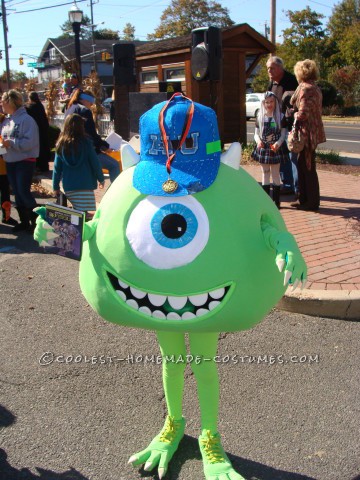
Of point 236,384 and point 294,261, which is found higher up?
point 294,261

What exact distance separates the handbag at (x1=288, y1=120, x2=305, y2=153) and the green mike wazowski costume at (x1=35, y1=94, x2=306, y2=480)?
4.61 meters

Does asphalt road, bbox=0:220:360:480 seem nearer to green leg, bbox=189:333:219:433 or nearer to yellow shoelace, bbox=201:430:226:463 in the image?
yellow shoelace, bbox=201:430:226:463

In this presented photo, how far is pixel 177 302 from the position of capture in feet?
6.84

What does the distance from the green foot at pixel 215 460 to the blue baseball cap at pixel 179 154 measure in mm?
1268

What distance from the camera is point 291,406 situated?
3078mm

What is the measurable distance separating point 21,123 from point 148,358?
3973 mm

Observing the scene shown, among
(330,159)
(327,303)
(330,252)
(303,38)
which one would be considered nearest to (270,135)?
(330,252)

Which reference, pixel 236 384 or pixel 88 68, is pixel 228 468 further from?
pixel 88 68

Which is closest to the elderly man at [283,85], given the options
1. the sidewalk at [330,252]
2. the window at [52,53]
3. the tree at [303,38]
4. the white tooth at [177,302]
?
the sidewalk at [330,252]

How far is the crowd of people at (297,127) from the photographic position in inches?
256

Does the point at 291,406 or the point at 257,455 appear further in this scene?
the point at 291,406

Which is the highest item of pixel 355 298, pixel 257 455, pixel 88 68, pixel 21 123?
pixel 88 68

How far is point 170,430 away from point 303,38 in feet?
133

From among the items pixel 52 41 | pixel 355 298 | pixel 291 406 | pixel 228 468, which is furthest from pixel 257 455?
pixel 52 41
